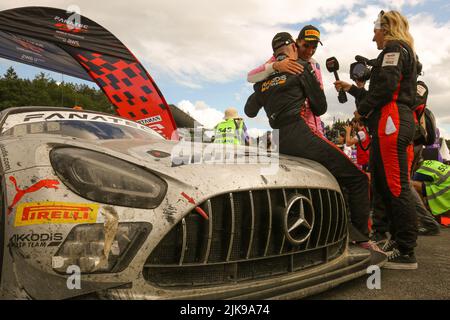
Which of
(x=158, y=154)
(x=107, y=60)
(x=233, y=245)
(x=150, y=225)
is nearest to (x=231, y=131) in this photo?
(x=158, y=154)

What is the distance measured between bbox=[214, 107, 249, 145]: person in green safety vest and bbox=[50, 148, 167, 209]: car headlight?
4.21 meters

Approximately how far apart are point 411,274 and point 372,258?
28 centimetres

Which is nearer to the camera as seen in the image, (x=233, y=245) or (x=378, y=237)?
(x=233, y=245)

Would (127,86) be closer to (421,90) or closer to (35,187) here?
(421,90)

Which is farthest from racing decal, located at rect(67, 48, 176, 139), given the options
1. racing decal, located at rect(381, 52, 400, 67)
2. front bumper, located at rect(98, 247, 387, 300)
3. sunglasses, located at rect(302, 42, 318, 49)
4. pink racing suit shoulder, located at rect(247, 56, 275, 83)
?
front bumper, located at rect(98, 247, 387, 300)

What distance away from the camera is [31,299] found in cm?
134

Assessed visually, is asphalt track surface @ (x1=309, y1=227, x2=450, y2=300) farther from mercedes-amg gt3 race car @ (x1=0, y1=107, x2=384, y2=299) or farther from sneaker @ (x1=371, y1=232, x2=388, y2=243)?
sneaker @ (x1=371, y1=232, x2=388, y2=243)

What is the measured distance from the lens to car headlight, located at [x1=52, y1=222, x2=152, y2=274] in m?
1.35

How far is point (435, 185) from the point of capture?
201 inches

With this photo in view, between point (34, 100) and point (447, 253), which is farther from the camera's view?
point (34, 100)

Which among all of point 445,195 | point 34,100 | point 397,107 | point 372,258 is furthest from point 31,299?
point 34,100

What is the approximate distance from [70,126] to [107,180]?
1331 mm
